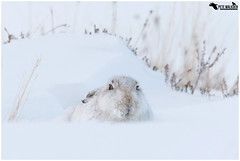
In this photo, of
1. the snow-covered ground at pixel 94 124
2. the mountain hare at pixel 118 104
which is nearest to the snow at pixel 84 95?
the snow-covered ground at pixel 94 124

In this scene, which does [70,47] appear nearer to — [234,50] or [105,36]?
[105,36]

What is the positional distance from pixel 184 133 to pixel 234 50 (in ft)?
20.2

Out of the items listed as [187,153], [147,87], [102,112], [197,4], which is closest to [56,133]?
[187,153]

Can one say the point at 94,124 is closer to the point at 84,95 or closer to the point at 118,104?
the point at 118,104

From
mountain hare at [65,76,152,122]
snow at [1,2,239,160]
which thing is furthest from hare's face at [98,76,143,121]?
snow at [1,2,239,160]

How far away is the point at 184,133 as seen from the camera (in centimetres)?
198

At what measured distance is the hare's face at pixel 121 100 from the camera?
9.59 feet

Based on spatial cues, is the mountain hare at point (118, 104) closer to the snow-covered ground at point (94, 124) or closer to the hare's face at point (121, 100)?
the hare's face at point (121, 100)

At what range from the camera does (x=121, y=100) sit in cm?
293

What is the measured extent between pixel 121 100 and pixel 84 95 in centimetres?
112

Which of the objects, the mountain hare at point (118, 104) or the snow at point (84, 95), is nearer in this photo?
the snow at point (84, 95)

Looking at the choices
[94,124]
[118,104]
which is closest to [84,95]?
[118,104]

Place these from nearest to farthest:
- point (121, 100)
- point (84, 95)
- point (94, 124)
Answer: point (94, 124) < point (121, 100) < point (84, 95)

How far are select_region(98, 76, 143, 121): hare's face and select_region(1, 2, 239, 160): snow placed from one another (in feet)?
0.62
